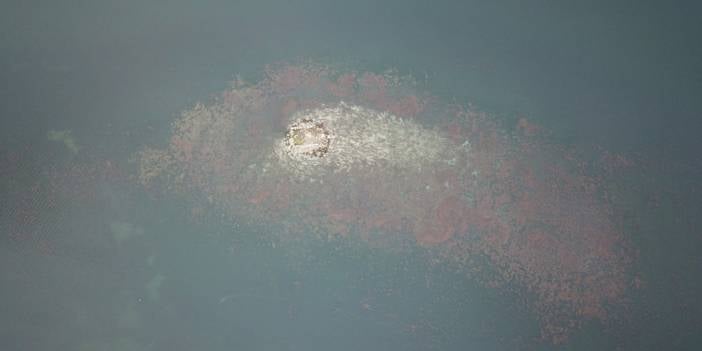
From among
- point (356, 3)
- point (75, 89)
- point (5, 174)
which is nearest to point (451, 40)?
point (356, 3)

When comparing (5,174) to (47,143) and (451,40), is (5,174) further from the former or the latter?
(451,40)

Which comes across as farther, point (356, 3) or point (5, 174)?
point (356, 3)

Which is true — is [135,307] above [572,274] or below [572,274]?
above

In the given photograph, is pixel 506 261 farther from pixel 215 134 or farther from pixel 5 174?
pixel 5 174

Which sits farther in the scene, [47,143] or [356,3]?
[356,3]

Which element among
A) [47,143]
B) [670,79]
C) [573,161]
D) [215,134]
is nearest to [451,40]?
[573,161]

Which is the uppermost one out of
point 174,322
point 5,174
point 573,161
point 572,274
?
point 5,174
